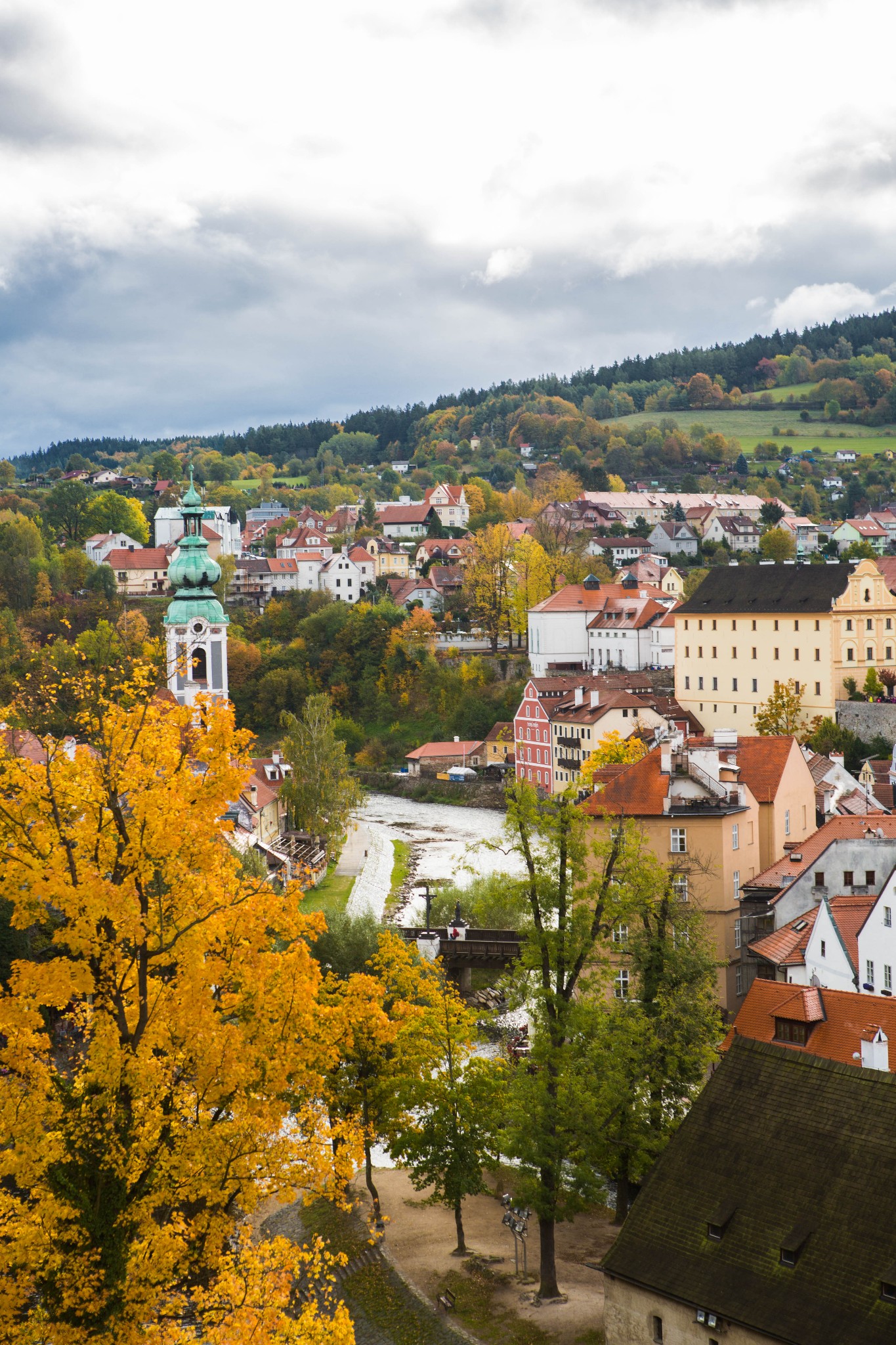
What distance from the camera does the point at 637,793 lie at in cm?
3203

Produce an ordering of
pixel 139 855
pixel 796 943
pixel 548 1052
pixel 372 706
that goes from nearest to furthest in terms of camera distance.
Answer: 1. pixel 139 855
2. pixel 548 1052
3. pixel 796 943
4. pixel 372 706

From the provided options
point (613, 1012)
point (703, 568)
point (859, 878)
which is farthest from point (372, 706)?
point (613, 1012)

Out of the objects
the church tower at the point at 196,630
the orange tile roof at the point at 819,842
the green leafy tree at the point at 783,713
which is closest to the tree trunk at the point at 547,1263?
the orange tile roof at the point at 819,842

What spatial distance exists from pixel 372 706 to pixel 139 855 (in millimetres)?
77620

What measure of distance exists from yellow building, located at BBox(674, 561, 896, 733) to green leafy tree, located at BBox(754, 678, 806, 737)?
0.47 m

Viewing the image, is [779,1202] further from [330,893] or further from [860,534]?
[860,534]

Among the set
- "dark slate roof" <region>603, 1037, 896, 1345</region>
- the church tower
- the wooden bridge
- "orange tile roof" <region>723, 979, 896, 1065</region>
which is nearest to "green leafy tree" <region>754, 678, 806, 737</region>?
the church tower

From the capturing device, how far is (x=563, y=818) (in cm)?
2178

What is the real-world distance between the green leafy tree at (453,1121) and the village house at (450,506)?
106895mm

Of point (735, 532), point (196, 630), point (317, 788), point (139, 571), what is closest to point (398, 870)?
point (317, 788)

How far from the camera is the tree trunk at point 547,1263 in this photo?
20.4 meters

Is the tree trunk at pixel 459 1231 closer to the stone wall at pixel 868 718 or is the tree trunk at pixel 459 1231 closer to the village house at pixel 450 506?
the stone wall at pixel 868 718

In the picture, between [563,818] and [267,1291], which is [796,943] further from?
[267,1291]

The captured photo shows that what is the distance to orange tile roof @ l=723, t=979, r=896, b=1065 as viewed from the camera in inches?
862
